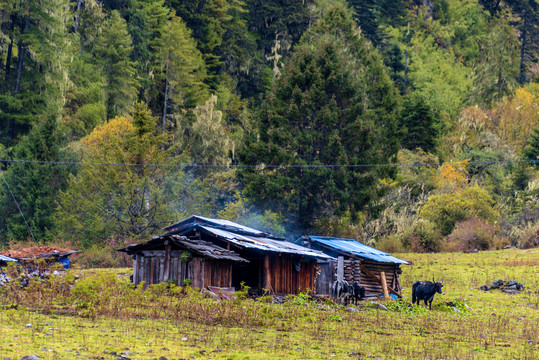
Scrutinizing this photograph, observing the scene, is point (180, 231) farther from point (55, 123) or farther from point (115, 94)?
point (115, 94)

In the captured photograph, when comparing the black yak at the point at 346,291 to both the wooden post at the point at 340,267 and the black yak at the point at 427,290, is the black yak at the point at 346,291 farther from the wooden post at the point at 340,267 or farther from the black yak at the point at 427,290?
the wooden post at the point at 340,267

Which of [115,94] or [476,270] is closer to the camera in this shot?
[476,270]

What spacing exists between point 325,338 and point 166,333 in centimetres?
464

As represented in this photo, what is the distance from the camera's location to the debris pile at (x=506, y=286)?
36.3 m

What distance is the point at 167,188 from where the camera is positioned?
49.2 meters

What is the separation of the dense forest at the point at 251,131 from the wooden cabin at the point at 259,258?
15.2 m

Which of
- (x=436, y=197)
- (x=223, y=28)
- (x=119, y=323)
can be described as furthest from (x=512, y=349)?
(x=223, y=28)

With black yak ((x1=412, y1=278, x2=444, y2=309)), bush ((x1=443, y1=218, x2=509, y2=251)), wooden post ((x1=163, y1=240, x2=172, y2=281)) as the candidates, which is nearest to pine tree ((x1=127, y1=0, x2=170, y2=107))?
bush ((x1=443, y1=218, x2=509, y2=251))

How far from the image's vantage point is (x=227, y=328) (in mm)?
18312

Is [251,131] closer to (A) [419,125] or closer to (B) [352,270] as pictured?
(A) [419,125]

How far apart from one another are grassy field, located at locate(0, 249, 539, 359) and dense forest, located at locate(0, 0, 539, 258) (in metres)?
16.2

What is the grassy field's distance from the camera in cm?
1405

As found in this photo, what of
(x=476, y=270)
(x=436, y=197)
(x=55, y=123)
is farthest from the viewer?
(x=436, y=197)

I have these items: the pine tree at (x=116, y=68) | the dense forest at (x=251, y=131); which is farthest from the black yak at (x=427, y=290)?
the pine tree at (x=116, y=68)
